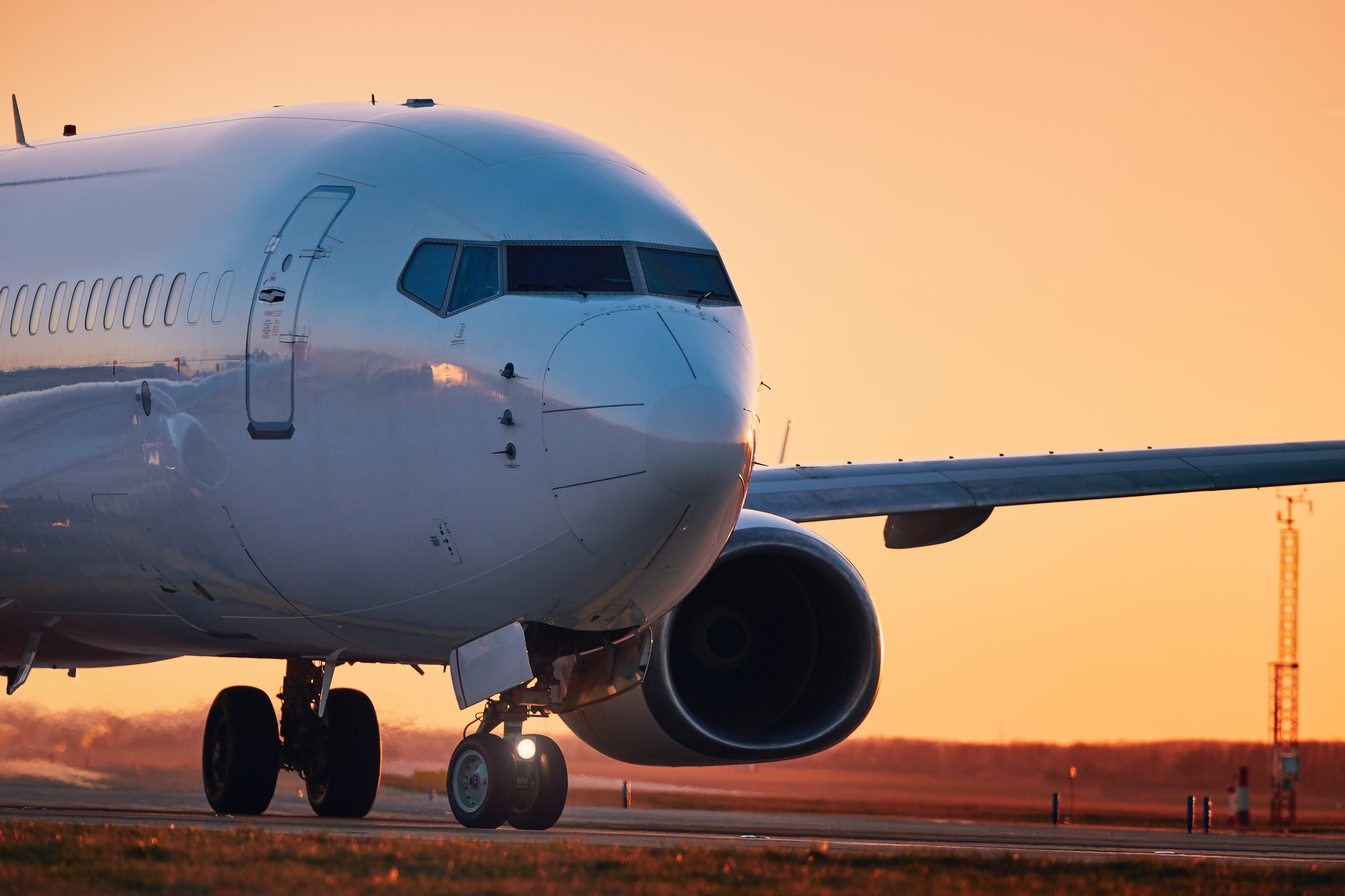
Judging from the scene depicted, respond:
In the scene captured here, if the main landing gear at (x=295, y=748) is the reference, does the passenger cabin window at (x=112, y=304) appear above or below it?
above

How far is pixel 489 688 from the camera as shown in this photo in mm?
13883

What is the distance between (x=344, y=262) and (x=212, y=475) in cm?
173

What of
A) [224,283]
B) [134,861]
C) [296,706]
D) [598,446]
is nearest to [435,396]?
[598,446]

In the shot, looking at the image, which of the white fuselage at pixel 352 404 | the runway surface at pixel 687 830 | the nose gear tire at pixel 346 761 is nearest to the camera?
the white fuselage at pixel 352 404

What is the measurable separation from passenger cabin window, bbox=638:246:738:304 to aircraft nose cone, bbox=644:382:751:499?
113 centimetres

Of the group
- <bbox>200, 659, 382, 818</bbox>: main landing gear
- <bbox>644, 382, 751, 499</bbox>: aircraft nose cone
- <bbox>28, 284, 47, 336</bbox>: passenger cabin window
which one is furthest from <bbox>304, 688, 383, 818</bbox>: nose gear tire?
<bbox>644, 382, 751, 499</bbox>: aircraft nose cone

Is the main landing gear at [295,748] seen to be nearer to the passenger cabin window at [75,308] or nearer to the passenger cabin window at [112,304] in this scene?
the passenger cabin window at [75,308]

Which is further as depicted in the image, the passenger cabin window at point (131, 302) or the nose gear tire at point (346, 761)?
the nose gear tire at point (346, 761)

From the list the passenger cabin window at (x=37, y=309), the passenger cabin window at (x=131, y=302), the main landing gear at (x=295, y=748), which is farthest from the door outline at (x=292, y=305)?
the main landing gear at (x=295, y=748)

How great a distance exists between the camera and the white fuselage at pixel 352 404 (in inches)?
518

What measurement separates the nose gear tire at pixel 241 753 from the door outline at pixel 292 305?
15.2ft

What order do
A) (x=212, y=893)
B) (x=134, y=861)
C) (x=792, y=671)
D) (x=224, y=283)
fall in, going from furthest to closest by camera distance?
(x=792, y=671)
(x=224, y=283)
(x=134, y=861)
(x=212, y=893)

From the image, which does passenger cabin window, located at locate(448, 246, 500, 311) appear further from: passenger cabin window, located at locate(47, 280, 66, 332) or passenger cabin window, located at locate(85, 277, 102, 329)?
passenger cabin window, located at locate(47, 280, 66, 332)

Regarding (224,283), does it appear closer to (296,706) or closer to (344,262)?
(344,262)
